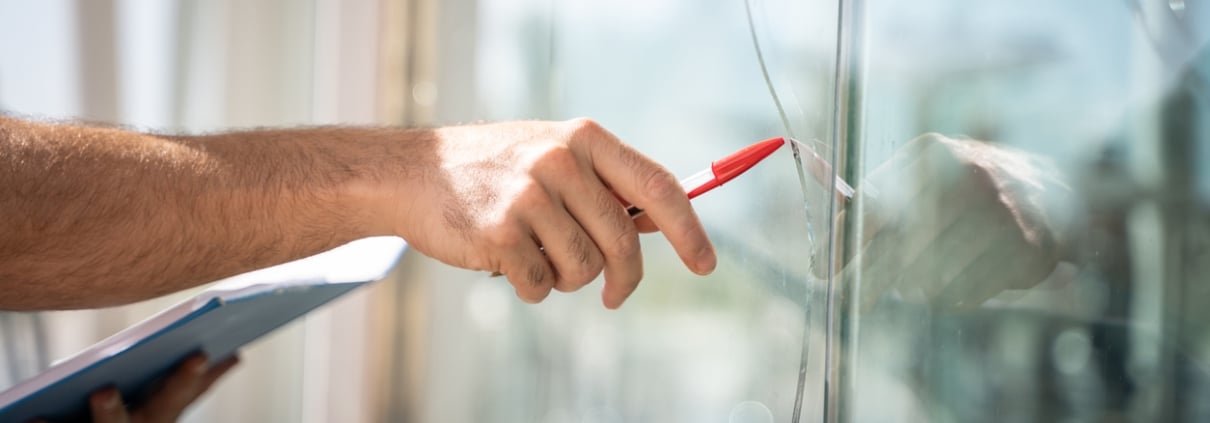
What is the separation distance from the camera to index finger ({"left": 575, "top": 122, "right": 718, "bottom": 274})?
454mm

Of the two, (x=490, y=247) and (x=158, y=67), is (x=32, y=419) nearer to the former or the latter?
(x=490, y=247)

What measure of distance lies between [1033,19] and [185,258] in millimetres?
513

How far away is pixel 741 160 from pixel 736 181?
231 mm

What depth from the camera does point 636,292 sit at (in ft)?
4.32

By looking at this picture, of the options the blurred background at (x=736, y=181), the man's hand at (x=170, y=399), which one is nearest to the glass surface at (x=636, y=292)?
the blurred background at (x=736, y=181)

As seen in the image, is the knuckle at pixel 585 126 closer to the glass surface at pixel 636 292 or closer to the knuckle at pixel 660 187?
the knuckle at pixel 660 187

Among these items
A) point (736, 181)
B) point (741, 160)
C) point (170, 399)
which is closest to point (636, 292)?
point (736, 181)

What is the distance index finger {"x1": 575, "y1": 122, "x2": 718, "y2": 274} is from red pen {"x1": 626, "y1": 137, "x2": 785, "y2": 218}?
2 centimetres

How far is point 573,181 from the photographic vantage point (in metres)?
0.46

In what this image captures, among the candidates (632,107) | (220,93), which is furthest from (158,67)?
(632,107)

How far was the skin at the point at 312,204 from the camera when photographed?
464 millimetres

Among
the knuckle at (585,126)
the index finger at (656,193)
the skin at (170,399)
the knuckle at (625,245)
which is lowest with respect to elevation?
the skin at (170,399)

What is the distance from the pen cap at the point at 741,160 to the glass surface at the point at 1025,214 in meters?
0.04

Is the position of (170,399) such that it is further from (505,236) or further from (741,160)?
(741,160)
